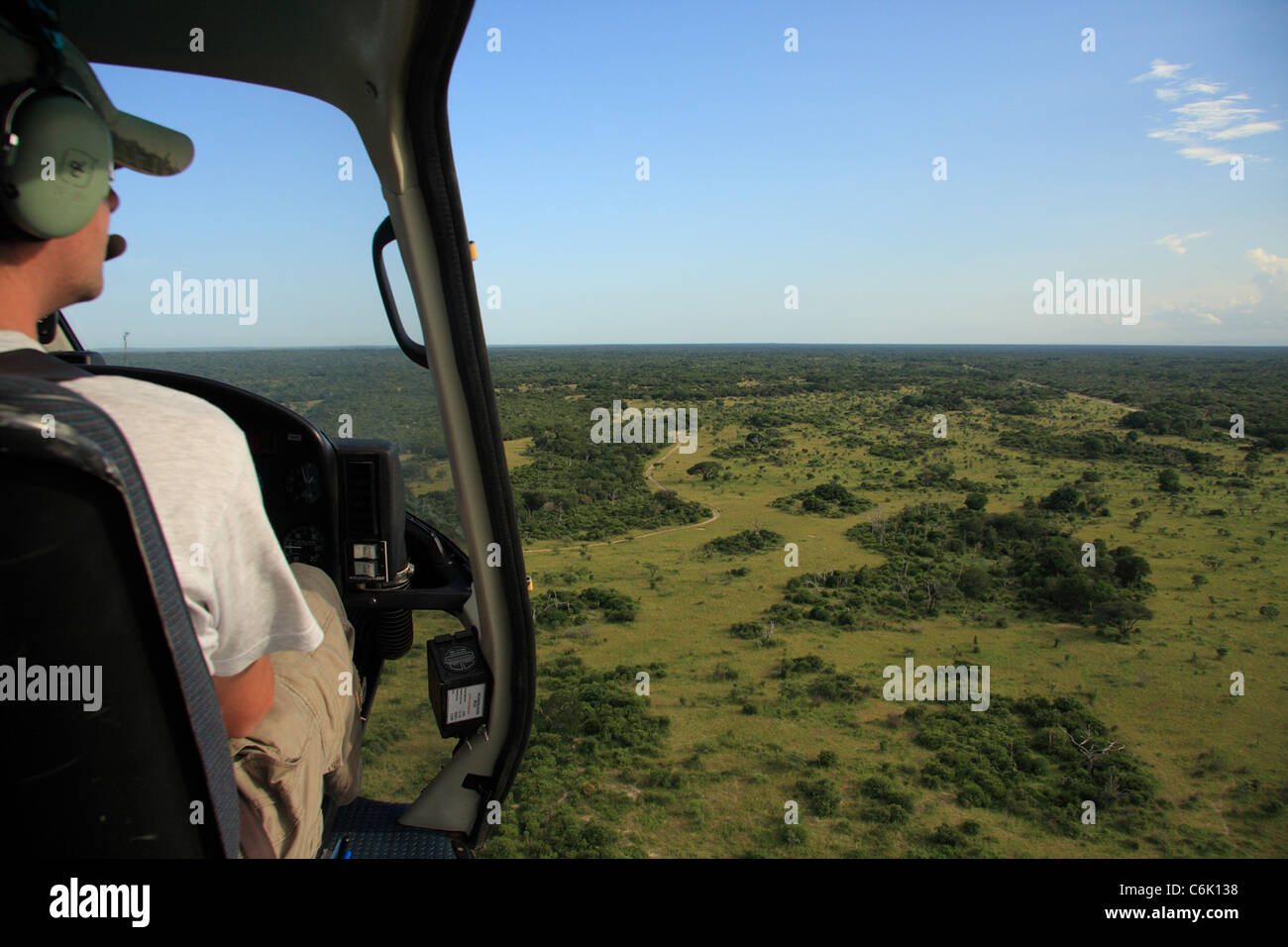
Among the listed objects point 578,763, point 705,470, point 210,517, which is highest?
point 210,517

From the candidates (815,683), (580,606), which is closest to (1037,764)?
(815,683)

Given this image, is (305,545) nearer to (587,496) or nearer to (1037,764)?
(1037,764)

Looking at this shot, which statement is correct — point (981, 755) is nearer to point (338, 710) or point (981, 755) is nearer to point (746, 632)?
point (746, 632)

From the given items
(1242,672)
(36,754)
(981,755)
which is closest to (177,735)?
(36,754)

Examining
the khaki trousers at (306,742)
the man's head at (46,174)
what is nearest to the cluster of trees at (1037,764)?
the khaki trousers at (306,742)

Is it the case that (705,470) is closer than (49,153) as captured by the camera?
No

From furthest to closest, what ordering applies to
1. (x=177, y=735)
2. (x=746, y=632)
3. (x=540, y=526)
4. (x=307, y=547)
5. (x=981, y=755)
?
1. (x=540, y=526)
2. (x=746, y=632)
3. (x=981, y=755)
4. (x=307, y=547)
5. (x=177, y=735)

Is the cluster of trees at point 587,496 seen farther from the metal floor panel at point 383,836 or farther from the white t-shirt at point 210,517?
the white t-shirt at point 210,517
